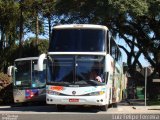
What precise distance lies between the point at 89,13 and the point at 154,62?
11.4 metres

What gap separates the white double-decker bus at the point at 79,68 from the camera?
24.0m

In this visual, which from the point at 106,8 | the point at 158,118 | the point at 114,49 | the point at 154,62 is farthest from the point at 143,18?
the point at 158,118

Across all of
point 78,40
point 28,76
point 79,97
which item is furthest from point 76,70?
point 28,76

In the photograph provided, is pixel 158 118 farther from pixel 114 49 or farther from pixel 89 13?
pixel 89 13

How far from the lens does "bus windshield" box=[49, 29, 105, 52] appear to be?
24312 millimetres

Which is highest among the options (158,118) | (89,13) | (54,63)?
(89,13)

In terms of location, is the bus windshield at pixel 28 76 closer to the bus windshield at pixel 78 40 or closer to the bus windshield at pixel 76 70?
the bus windshield at pixel 78 40

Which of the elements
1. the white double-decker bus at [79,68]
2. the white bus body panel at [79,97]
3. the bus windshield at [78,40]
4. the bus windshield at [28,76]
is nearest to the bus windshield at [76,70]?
the white double-decker bus at [79,68]

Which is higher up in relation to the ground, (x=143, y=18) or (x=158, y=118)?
(x=143, y=18)

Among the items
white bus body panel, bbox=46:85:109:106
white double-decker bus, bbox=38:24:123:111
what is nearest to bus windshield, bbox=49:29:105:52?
white double-decker bus, bbox=38:24:123:111

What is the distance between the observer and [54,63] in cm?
2439

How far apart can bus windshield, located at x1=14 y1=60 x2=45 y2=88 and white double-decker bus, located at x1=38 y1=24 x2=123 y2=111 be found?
8.37 m

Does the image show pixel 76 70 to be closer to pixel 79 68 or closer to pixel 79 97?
pixel 79 68

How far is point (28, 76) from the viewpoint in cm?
3291
